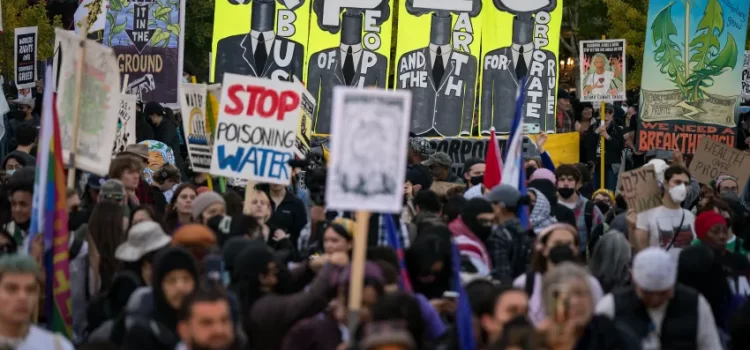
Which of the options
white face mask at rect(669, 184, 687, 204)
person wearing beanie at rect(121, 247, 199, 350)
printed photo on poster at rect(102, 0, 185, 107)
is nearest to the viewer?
person wearing beanie at rect(121, 247, 199, 350)

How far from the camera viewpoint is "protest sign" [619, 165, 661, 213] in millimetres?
12102

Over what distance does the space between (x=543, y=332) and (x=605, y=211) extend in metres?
7.97

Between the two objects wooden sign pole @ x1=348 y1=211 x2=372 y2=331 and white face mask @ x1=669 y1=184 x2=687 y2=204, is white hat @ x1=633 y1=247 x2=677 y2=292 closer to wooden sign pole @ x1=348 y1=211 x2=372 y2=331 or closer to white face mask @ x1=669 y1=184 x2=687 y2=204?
wooden sign pole @ x1=348 y1=211 x2=372 y2=331

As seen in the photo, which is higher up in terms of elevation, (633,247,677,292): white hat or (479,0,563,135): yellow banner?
(479,0,563,135): yellow banner

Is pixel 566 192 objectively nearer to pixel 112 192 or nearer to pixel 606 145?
pixel 112 192

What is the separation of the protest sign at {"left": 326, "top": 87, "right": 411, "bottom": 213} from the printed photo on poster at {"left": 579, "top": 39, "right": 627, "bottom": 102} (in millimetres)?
12299

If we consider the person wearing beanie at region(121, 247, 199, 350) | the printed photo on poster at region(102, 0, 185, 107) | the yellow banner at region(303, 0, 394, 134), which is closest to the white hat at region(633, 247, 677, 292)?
the person wearing beanie at region(121, 247, 199, 350)

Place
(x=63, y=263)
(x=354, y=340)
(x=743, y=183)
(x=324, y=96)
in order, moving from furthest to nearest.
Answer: (x=324, y=96), (x=743, y=183), (x=63, y=263), (x=354, y=340)

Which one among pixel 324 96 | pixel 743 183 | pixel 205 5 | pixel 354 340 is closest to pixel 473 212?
pixel 354 340

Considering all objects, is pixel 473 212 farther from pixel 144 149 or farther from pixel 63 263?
pixel 144 149

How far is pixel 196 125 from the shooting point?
14.1m

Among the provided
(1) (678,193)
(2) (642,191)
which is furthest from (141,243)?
(2) (642,191)

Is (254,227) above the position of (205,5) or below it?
Result: below

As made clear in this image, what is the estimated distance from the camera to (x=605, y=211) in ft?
47.9
